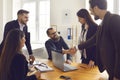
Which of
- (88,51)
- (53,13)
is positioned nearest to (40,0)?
(53,13)

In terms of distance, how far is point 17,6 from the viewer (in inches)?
227

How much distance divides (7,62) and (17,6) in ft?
13.9

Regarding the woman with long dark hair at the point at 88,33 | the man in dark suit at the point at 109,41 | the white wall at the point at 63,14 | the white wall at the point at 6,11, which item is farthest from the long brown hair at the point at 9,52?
the white wall at the point at 6,11

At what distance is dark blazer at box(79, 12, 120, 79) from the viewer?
1.69m

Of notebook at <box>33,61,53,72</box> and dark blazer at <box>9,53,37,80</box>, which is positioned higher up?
dark blazer at <box>9,53,37,80</box>

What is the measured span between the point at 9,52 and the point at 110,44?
2.97 ft

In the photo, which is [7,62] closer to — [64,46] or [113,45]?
[113,45]

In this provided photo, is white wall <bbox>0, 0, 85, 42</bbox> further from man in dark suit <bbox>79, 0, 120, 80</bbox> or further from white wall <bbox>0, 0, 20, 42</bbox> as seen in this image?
man in dark suit <bbox>79, 0, 120, 80</bbox>

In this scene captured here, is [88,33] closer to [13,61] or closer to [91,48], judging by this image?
[91,48]

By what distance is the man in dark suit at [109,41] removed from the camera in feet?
5.57

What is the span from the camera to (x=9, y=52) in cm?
180

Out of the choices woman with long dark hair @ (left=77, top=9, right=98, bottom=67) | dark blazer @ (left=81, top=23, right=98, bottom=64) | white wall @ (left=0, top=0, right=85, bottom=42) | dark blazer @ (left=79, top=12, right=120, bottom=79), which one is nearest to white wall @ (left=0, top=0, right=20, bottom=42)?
white wall @ (left=0, top=0, right=85, bottom=42)

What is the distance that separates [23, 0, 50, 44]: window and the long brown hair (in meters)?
3.91

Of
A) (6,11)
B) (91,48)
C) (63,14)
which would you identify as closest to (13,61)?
(91,48)
